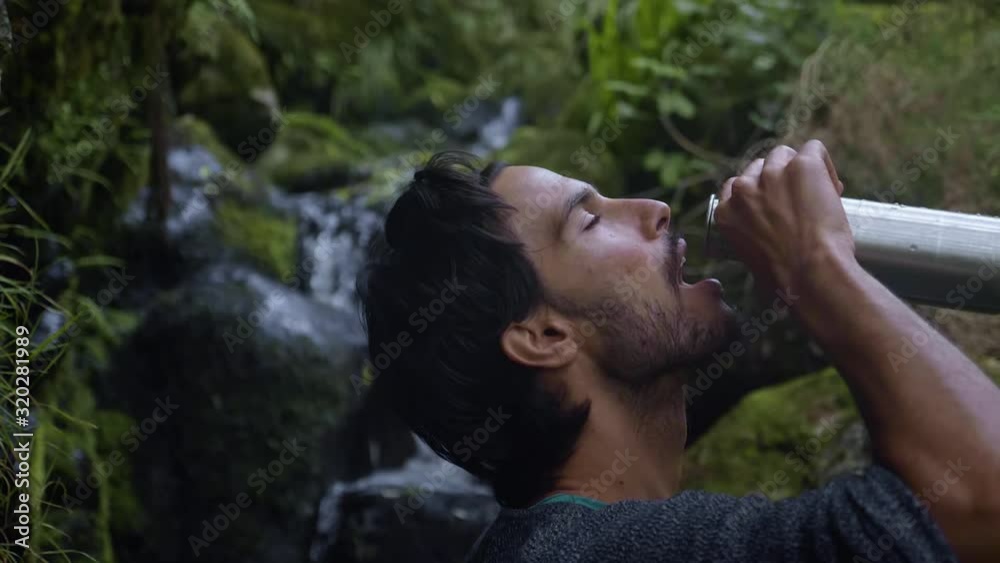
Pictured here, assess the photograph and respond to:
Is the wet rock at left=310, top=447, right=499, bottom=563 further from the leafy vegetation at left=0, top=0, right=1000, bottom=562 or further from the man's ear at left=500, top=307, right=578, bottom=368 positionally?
the man's ear at left=500, top=307, right=578, bottom=368

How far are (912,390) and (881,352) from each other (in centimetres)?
7

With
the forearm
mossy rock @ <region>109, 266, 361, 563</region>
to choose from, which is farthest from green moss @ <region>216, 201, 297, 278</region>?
the forearm

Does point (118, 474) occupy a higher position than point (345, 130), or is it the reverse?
point (118, 474)

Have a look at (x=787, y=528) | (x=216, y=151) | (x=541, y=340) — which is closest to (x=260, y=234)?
(x=216, y=151)

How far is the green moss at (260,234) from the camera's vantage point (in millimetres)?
6500

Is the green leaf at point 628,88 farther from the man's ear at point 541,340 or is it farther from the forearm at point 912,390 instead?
the forearm at point 912,390

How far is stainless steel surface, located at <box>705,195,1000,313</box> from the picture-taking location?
1632 millimetres

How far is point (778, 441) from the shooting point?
438 cm

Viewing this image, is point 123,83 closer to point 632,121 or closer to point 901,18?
point 632,121

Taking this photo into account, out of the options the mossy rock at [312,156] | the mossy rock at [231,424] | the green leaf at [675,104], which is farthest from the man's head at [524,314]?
the mossy rock at [312,156]

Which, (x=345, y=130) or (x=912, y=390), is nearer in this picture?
(x=912, y=390)

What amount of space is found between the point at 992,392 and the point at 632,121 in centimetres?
500

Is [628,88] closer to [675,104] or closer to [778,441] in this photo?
[675,104]

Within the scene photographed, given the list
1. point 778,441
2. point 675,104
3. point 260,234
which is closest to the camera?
point 778,441
